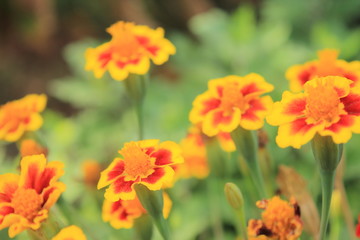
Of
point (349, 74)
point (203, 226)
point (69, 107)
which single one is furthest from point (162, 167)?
point (69, 107)

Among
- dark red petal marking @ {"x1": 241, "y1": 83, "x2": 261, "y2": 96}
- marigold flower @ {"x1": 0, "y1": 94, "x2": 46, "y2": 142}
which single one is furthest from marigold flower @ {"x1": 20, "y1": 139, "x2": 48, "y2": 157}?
dark red petal marking @ {"x1": 241, "y1": 83, "x2": 261, "y2": 96}

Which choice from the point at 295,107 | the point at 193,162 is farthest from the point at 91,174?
the point at 295,107

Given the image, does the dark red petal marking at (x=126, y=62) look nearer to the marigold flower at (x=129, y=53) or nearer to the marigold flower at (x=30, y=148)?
the marigold flower at (x=129, y=53)

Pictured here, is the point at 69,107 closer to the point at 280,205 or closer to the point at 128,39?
the point at 128,39

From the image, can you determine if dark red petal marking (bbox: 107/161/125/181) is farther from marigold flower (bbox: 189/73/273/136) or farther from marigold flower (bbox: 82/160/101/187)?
marigold flower (bbox: 82/160/101/187)

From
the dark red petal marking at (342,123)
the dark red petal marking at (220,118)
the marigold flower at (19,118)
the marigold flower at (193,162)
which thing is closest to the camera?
the dark red petal marking at (342,123)

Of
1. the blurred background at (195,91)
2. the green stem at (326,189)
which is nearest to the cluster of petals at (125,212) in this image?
the blurred background at (195,91)
